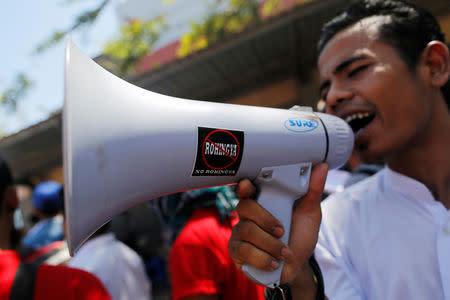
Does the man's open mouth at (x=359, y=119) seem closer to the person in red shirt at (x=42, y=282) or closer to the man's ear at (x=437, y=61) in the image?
the man's ear at (x=437, y=61)

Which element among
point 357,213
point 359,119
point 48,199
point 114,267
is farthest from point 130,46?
point 357,213

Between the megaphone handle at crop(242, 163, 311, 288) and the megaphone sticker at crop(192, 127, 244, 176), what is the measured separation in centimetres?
13

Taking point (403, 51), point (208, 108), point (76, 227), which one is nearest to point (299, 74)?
point (403, 51)

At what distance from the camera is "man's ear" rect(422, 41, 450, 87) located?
132 cm

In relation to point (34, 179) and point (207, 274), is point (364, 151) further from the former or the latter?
point (34, 179)

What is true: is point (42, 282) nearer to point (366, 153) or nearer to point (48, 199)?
point (366, 153)

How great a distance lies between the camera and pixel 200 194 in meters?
1.48

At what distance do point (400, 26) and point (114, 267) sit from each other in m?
2.23

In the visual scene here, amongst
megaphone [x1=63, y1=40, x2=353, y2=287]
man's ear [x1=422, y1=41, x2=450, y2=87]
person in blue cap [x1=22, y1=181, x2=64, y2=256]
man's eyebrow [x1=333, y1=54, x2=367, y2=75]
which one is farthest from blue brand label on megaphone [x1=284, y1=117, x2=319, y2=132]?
person in blue cap [x1=22, y1=181, x2=64, y2=256]

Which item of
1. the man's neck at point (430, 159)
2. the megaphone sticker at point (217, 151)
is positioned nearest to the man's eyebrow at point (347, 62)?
the man's neck at point (430, 159)

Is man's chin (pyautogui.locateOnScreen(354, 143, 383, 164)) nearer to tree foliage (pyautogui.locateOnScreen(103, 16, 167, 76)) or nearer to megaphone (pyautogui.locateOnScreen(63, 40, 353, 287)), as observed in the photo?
megaphone (pyautogui.locateOnScreen(63, 40, 353, 287))

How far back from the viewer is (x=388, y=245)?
1.09 metres

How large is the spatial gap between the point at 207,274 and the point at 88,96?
3.17 feet

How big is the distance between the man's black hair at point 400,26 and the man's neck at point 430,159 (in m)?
0.29
